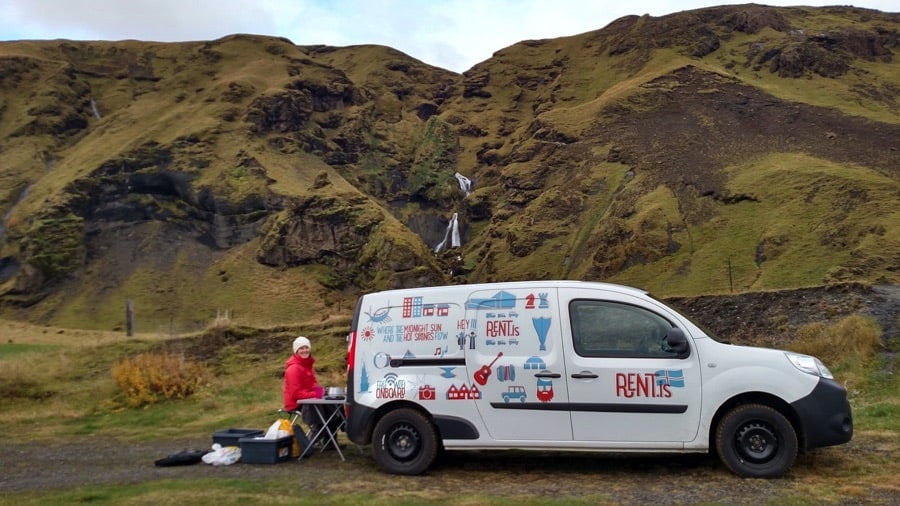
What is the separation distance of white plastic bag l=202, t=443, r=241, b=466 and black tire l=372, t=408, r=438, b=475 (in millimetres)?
2233

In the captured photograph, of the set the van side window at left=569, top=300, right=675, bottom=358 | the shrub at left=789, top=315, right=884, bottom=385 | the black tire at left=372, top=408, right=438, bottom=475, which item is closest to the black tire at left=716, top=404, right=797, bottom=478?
the van side window at left=569, top=300, right=675, bottom=358

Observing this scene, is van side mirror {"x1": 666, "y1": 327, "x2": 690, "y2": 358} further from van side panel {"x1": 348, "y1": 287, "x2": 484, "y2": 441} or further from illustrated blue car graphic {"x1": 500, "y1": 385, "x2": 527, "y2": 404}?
van side panel {"x1": 348, "y1": 287, "x2": 484, "y2": 441}

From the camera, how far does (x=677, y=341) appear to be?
802 cm

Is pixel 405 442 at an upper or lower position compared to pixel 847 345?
lower

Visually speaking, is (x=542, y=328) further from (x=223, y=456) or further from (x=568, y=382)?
(x=223, y=456)

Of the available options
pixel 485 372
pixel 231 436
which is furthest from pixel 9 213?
pixel 485 372

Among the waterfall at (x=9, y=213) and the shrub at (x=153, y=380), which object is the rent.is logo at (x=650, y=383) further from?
the waterfall at (x=9, y=213)

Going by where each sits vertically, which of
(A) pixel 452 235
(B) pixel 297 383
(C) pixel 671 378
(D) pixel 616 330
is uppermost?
(A) pixel 452 235

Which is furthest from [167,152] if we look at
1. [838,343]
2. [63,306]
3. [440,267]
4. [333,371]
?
[838,343]

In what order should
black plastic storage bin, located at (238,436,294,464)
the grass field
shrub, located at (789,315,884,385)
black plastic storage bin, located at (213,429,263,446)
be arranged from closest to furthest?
the grass field < black plastic storage bin, located at (238,436,294,464) < black plastic storage bin, located at (213,429,263,446) < shrub, located at (789,315,884,385)

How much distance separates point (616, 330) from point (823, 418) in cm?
242

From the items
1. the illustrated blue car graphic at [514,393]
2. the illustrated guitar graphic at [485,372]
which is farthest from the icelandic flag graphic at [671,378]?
Result: the illustrated guitar graphic at [485,372]

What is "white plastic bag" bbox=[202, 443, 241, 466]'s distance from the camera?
9.70m

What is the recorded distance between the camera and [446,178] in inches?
4471
